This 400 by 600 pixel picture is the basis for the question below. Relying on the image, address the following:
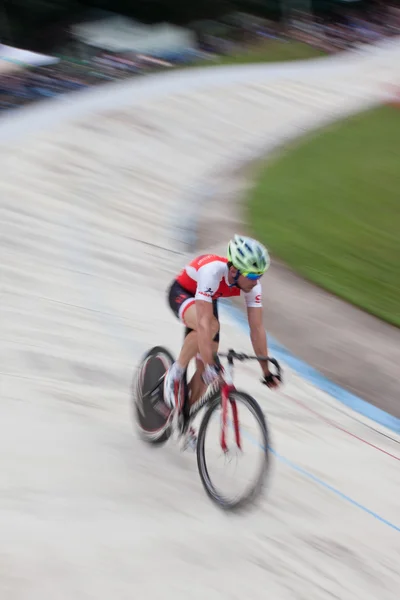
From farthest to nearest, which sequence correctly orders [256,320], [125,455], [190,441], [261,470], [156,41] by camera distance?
[156,41] → [125,455] → [190,441] → [256,320] → [261,470]

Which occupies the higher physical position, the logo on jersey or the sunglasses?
the sunglasses

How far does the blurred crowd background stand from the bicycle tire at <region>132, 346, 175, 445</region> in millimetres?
9584

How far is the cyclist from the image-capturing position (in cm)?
415

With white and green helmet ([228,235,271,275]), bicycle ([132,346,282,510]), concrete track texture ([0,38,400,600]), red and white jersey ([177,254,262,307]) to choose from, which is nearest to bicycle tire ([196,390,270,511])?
bicycle ([132,346,282,510])

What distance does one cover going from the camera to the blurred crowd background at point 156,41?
50.5ft

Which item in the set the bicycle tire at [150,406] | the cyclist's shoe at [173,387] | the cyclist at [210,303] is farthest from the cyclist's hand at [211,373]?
the bicycle tire at [150,406]

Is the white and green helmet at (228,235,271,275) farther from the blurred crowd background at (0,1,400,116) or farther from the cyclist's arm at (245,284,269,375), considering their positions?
the blurred crowd background at (0,1,400,116)

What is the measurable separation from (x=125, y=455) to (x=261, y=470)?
119cm

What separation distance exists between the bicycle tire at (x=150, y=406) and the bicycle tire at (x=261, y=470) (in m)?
0.45

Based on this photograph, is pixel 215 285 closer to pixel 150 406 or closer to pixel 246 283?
pixel 246 283

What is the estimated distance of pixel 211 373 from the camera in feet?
13.8

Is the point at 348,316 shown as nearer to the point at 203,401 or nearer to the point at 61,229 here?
the point at 203,401

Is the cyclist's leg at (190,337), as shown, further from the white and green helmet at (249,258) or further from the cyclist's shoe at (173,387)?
the white and green helmet at (249,258)

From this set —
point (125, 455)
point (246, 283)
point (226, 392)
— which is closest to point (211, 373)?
point (226, 392)
